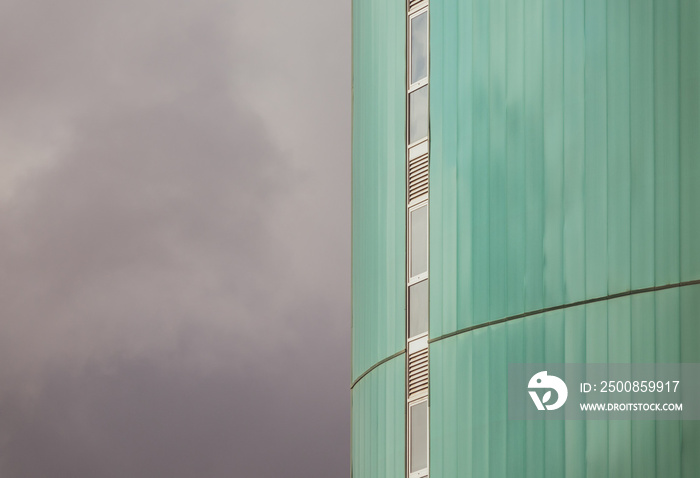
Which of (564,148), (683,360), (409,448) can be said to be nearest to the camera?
(683,360)

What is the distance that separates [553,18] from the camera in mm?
19781

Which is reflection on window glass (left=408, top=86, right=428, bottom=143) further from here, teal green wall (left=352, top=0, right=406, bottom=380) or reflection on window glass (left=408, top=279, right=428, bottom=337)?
reflection on window glass (left=408, top=279, right=428, bottom=337)

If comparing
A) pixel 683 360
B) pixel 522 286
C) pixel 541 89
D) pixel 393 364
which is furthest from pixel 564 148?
pixel 393 364

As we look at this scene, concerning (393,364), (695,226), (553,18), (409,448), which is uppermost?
(553,18)

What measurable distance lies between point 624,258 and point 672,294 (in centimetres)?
101

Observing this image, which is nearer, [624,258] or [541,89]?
[624,258]

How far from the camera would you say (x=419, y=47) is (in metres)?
22.8

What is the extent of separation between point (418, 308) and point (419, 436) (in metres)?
2.45

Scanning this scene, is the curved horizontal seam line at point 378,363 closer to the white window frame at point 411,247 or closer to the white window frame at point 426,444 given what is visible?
the white window frame at point 426,444

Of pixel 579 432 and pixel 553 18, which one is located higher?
pixel 553 18

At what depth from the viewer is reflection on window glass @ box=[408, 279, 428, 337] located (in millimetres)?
21656

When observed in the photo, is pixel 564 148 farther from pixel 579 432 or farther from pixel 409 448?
pixel 409 448

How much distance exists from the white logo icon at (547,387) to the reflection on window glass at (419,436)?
2.80 meters

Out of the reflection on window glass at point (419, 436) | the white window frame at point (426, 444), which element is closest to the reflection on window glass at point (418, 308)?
the white window frame at point (426, 444)
